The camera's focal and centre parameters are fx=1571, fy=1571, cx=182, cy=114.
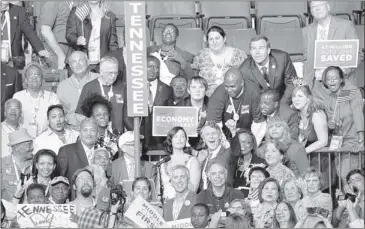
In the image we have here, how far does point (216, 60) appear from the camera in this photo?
18.8 meters

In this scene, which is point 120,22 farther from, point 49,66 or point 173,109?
point 173,109

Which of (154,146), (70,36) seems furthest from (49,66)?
(154,146)

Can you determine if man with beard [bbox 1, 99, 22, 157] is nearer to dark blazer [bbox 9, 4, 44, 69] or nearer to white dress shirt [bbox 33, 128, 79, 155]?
white dress shirt [bbox 33, 128, 79, 155]

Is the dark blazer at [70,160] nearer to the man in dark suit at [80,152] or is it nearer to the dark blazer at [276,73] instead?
the man in dark suit at [80,152]

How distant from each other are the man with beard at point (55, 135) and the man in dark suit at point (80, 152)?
36 cm

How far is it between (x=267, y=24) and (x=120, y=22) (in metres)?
1.97

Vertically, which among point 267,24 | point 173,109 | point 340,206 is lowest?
point 340,206

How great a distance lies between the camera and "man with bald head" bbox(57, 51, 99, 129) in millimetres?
18609

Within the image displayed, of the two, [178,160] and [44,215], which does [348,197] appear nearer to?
[178,160]

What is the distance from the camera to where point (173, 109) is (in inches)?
693

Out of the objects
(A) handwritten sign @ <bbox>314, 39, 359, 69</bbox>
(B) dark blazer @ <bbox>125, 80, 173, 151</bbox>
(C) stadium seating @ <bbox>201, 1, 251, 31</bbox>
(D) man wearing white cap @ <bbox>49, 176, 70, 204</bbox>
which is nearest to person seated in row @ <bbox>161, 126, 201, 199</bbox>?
(B) dark blazer @ <bbox>125, 80, 173, 151</bbox>

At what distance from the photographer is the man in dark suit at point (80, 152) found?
1731cm

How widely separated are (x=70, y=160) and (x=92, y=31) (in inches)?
105

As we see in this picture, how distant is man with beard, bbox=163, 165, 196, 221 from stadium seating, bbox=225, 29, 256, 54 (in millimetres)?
3798
